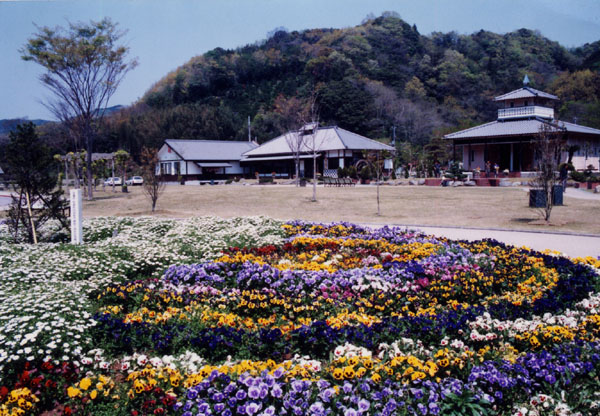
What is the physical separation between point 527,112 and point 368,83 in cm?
Result: 3956

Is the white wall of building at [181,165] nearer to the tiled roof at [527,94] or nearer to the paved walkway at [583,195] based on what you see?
the tiled roof at [527,94]

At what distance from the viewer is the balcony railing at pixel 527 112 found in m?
37.5

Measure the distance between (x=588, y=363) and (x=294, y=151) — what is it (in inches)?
1618

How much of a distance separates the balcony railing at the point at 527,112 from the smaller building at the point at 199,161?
28078 mm

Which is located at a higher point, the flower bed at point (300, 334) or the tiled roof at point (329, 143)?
the tiled roof at point (329, 143)

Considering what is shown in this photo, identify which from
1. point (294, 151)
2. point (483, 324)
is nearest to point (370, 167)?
point (294, 151)

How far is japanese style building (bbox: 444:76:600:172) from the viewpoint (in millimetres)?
36156

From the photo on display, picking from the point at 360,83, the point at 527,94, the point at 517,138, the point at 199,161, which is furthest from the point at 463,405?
the point at 360,83

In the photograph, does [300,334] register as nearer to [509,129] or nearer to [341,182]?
[341,182]

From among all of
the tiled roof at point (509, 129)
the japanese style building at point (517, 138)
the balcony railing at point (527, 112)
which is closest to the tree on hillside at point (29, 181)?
the tiled roof at point (509, 129)

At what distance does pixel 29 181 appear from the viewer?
31.2ft

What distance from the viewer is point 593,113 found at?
51094 millimetres

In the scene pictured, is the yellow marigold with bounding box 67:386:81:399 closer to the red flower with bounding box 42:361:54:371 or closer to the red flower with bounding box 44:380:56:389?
the red flower with bounding box 44:380:56:389

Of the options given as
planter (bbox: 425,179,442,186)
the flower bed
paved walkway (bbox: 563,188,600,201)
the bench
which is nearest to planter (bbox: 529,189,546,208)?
paved walkway (bbox: 563,188,600,201)
